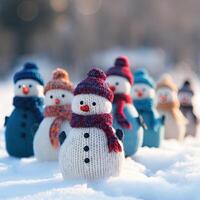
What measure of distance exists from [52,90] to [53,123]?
0.25m

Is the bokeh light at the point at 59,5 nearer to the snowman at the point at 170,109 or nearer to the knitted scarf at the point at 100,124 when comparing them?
the snowman at the point at 170,109

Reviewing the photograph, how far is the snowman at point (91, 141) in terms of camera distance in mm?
3029

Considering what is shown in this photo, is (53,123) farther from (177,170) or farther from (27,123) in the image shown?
(177,170)

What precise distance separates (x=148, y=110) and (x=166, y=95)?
0.58 m

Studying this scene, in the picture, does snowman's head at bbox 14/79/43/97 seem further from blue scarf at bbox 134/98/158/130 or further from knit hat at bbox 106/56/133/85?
blue scarf at bbox 134/98/158/130

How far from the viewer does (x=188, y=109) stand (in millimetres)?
5434


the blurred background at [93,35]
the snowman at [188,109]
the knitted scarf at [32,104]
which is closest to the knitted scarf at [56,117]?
the knitted scarf at [32,104]

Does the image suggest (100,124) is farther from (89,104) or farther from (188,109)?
(188,109)

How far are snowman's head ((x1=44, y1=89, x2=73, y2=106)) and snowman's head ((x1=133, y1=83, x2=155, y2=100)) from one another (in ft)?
2.59

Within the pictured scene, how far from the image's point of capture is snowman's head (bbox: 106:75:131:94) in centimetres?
403

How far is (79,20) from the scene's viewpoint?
20109 millimetres

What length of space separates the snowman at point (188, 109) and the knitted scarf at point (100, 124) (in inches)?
95.0

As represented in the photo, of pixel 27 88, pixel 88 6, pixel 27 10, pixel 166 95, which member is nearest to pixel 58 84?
pixel 27 88

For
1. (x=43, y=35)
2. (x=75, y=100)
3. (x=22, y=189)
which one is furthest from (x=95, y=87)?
(x=43, y=35)
